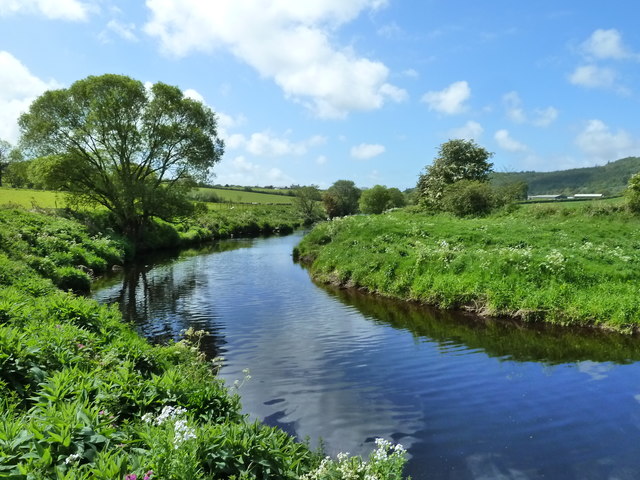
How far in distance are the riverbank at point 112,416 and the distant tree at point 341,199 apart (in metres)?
106

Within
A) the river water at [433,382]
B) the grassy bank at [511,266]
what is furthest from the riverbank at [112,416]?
the grassy bank at [511,266]

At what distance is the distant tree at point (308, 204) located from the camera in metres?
106

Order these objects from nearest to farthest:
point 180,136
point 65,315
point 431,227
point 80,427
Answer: point 80,427
point 65,315
point 431,227
point 180,136

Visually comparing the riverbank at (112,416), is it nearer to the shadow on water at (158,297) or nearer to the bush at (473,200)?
the shadow on water at (158,297)

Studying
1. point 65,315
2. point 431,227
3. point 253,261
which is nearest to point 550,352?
point 65,315

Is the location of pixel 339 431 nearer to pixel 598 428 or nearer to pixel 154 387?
pixel 154 387

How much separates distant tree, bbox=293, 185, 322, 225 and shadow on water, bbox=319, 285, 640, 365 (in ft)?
282

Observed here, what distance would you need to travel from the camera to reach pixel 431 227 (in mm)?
29656

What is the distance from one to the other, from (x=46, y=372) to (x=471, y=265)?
668 inches

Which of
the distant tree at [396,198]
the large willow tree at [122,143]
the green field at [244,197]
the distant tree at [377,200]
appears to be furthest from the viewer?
the distant tree at [396,198]

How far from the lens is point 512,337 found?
1434 centimetres

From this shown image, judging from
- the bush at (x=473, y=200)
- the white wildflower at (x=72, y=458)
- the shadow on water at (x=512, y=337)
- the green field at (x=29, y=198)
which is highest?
the green field at (x=29, y=198)

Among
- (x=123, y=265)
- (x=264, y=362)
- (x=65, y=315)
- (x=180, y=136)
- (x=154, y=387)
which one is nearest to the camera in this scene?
(x=154, y=387)

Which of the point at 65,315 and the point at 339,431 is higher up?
the point at 65,315
